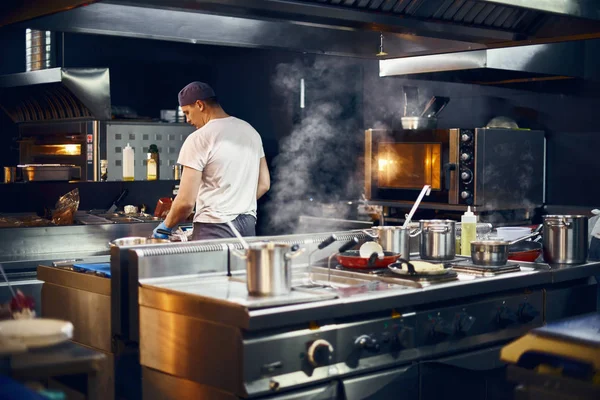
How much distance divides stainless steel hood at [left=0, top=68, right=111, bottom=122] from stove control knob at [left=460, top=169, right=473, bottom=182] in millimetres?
2662

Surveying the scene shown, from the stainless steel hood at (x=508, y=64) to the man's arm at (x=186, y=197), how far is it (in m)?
1.32

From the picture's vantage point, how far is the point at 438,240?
3.62 metres

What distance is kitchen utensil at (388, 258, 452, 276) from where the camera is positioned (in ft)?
10.4

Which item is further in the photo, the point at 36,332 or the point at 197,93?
the point at 197,93

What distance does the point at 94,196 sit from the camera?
264 inches

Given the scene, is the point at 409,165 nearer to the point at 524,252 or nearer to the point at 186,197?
the point at 524,252

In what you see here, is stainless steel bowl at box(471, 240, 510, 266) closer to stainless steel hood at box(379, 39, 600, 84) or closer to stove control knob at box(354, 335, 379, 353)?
stove control knob at box(354, 335, 379, 353)

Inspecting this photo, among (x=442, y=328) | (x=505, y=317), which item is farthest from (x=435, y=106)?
(x=442, y=328)

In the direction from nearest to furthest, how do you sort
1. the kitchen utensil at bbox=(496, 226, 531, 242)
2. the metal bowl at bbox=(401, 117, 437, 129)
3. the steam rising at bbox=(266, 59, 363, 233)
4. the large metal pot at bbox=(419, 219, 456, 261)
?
the large metal pot at bbox=(419, 219, 456, 261)
the kitchen utensil at bbox=(496, 226, 531, 242)
the metal bowl at bbox=(401, 117, 437, 129)
the steam rising at bbox=(266, 59, 363, 233)

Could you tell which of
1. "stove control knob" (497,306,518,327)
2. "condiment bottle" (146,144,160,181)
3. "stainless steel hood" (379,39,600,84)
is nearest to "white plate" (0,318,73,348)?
"stove control knob" (497,306,518,327)

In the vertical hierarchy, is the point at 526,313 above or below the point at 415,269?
below

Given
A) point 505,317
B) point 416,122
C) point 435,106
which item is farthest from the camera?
point 435,106

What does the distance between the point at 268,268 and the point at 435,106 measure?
3.59m

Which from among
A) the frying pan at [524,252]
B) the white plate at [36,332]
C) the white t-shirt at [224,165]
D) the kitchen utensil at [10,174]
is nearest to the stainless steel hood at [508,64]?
the white t-shirt at [224,165]
